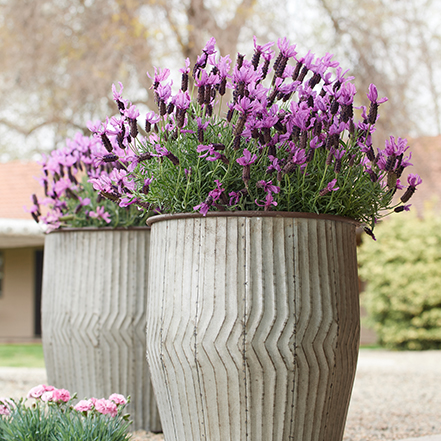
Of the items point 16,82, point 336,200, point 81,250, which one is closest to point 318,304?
point 336,200

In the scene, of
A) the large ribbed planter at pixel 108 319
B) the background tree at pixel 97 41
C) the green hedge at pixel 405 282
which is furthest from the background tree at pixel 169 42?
the large ribbed planter at pixel 108 319

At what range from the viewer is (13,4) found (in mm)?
8922

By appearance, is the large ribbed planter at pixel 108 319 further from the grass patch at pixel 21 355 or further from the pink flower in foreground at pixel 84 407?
the grass patch at pixel 21 355

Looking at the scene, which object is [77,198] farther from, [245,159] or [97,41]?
[97,41]

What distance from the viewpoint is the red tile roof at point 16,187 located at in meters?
13.1

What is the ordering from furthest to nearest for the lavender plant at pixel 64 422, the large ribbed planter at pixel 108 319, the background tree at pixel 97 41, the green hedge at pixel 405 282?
the green hedge at pixel 405 282, the background tree at pixel 97 41, the large ribbed planter at pixel 108 319, the lavender plant at pixel 64 422

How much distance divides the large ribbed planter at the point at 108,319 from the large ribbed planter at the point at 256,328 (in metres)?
1.00

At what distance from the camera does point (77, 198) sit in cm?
361

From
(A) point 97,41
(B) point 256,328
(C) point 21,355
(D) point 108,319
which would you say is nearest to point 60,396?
(D) point 108,319

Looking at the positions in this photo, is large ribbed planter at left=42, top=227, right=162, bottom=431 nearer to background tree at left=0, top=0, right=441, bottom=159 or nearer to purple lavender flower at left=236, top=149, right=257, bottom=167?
purple lavender flower at left=236, top=149, right=257, bottom=167

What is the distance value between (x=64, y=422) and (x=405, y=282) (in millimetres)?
9310

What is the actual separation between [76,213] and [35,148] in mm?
9770

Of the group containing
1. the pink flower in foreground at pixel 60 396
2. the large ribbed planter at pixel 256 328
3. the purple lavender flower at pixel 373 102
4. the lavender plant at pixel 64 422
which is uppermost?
the purple lavender flower at pixel 373 102

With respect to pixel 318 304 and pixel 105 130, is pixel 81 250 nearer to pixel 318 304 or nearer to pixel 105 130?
pixel 105 130
